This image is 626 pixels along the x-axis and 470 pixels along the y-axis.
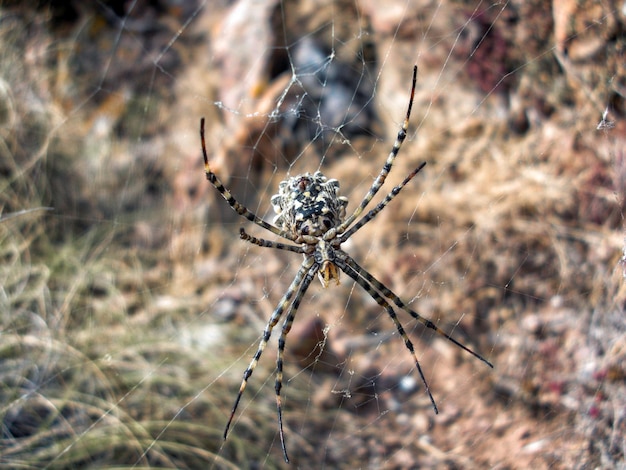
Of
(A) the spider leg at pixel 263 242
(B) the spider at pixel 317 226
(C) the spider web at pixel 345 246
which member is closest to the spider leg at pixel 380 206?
(B) the spider at pixel 317 226

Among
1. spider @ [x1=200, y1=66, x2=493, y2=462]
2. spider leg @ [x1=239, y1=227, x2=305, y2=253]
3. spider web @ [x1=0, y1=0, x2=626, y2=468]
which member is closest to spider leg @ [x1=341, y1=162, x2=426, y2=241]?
spider @ [x1=200, y1=66, x2=493, y2=462]

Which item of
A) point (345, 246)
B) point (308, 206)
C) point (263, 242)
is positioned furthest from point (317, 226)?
point (345, 246)

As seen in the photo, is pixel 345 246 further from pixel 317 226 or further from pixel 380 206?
pixel 380 206

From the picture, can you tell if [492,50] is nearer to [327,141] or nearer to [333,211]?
[327,141]

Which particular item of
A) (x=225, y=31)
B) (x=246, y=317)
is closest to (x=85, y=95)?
(x=225, y=31)

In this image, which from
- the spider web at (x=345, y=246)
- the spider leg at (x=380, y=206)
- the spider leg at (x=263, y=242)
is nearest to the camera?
the spider leg at (x=263, y=242)

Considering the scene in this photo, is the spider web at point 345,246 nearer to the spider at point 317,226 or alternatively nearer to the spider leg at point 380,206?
the spider at point 317,226
